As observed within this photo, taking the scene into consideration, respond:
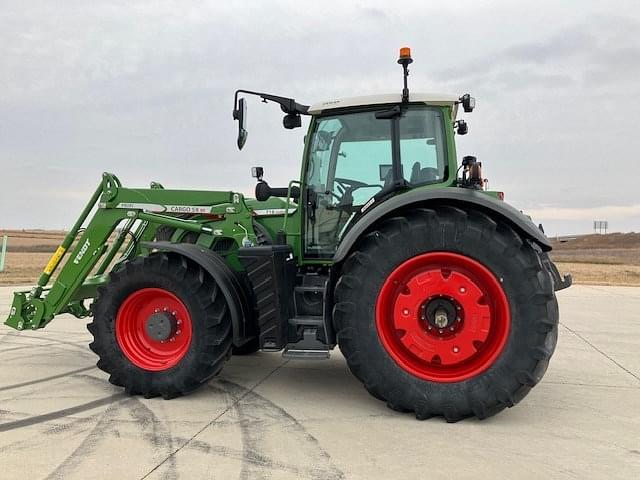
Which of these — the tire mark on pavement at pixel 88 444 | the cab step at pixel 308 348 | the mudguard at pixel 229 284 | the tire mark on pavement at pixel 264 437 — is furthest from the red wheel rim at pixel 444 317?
the tire mark on pavement at pixel 88 444

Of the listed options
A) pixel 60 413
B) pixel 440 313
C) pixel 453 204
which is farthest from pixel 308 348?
pixel 60 413

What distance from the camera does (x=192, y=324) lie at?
14.6 ft

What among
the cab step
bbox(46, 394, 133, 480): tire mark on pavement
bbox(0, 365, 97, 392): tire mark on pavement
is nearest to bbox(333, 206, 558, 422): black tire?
the cab step

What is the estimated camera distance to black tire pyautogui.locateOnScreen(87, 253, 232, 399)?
4.40 m

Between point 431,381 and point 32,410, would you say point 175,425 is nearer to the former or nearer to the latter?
point 32,410

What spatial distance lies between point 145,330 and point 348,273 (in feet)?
6.28

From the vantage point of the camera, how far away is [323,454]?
11.0 feet

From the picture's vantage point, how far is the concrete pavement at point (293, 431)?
314 centimetres

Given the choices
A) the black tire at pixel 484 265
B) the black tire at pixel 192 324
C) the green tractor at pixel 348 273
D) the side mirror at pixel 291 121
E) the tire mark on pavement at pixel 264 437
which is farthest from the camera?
the side mirror at pixel 291 121

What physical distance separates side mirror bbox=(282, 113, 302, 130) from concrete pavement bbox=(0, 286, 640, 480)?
7.87 ft

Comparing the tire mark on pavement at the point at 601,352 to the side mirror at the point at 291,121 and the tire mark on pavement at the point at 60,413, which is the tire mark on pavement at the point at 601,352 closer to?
the side mirror at the point at 291,121

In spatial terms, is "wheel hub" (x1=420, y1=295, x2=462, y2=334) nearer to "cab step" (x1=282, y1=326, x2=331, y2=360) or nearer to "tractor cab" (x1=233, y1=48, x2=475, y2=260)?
"cab step" (x1=282, y1=326, x2=331, y2=360)

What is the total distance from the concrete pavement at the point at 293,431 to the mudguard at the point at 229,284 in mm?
587

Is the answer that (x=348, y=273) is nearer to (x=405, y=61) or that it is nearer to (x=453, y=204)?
(x=453, y=204)
